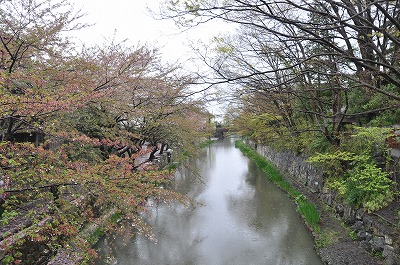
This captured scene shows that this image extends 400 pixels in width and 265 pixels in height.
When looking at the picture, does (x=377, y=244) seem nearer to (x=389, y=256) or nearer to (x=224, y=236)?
(x=389, y=256)

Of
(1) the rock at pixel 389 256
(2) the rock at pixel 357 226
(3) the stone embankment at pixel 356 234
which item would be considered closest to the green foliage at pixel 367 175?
(3) the stone embankment at pixel 356 234

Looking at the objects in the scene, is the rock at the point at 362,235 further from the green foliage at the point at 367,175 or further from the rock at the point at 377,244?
the green foliage at the point at 367,175

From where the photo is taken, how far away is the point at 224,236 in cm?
631

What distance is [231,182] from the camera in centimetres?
1215

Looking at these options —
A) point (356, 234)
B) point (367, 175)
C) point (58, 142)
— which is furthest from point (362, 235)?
point (58, 142)

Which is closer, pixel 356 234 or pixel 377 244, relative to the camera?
pixel 377 244

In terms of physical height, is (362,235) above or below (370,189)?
below

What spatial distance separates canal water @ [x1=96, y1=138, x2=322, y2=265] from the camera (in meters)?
5.26

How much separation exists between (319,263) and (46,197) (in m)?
4.61

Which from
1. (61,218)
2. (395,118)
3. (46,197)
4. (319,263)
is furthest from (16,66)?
(395,118)

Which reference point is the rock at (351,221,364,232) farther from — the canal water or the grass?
the canal water

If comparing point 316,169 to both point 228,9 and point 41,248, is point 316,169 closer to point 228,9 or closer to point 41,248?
point 228,9

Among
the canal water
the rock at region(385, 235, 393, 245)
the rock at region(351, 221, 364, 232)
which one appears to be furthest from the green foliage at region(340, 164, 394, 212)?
the canal water

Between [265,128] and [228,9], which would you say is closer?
[228,9]
